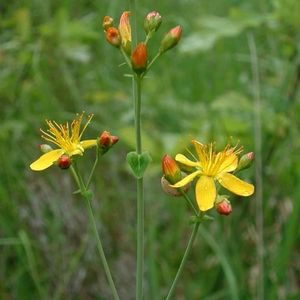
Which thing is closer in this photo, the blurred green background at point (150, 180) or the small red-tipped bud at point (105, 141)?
the small red-tipped bud at point (105, 141)

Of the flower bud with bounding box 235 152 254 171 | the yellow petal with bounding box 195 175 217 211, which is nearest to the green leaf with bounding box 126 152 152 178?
the yellow petal with bounding box 195 175 217 211

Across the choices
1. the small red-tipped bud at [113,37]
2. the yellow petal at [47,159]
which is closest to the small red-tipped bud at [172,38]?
the small red-tipped bud at [113,37]

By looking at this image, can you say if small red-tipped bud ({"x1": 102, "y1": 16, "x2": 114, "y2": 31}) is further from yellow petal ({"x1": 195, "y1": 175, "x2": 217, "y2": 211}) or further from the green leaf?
yellow petal ({"x1": 195, "y1": 175, "x2": 217, "y2": 211})

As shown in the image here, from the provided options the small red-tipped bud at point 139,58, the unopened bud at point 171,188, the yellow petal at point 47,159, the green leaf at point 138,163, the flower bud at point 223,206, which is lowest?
the flower bud at point 223,206

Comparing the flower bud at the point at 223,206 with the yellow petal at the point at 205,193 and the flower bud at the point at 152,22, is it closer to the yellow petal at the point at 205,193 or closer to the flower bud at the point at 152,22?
the yellow petal at the point at 205,193

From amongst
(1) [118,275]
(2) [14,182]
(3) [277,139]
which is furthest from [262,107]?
(2) [14,182]

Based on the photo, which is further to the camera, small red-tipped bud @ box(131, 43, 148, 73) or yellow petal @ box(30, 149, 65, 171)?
yellow petal @ box(30, 149, 65, 171)
